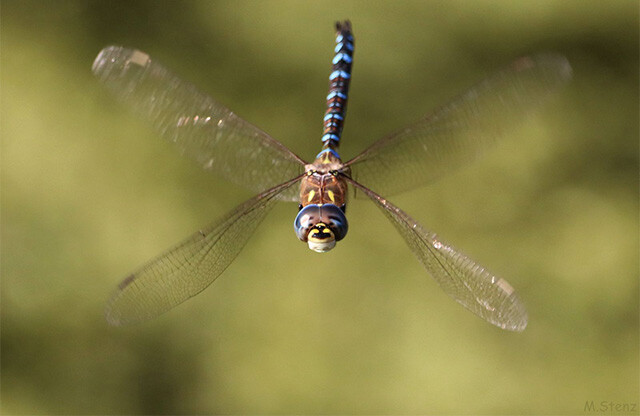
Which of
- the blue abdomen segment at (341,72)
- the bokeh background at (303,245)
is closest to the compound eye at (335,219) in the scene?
the blue abdomen segment at (341,72)

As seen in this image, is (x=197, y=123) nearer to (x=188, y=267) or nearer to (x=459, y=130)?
(x=188, y=267)

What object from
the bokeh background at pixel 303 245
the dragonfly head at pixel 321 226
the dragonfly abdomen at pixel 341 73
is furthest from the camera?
the bokeh background at pixel 303 245

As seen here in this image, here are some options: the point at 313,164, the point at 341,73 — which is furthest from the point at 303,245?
the point at 313,164

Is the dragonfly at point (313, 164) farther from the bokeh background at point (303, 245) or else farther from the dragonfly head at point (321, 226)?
the bokeh background at point (303, 245)

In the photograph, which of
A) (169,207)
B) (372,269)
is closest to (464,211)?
(372,269)

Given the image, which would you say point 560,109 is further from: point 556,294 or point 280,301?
point 280,301
